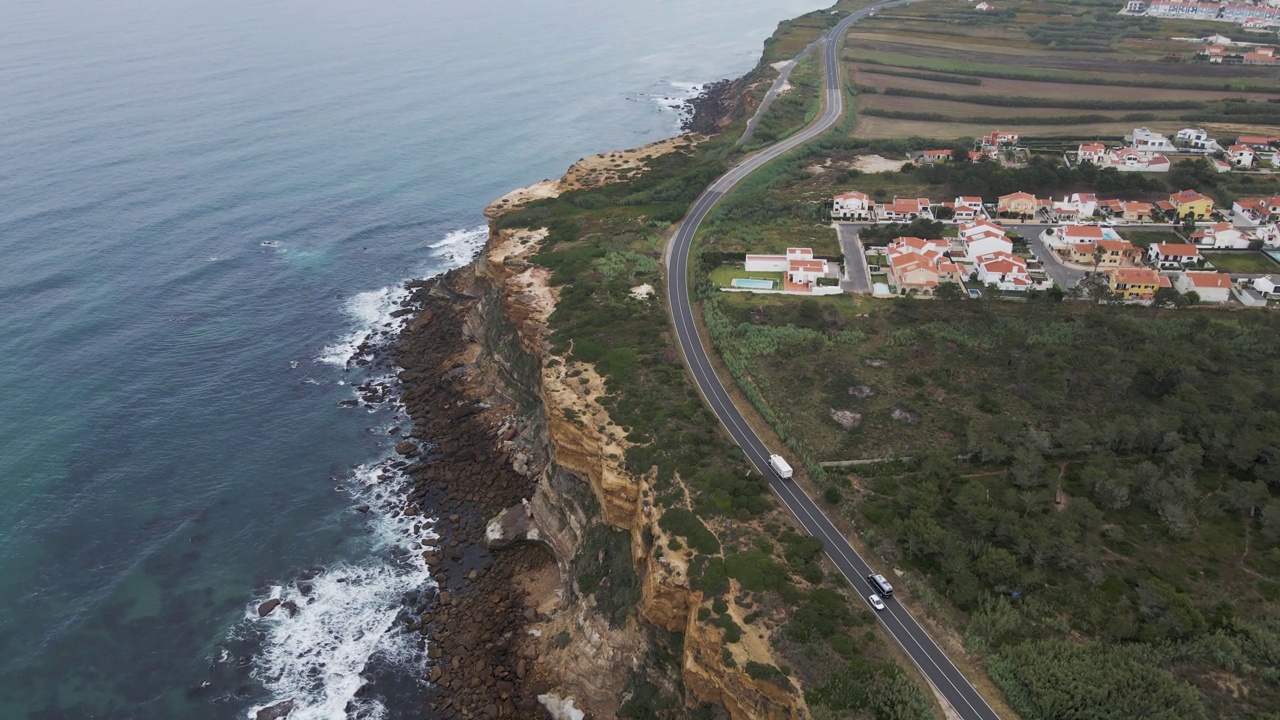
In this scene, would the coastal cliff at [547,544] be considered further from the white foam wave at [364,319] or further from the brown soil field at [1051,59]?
the brown soil field at [1051,59]

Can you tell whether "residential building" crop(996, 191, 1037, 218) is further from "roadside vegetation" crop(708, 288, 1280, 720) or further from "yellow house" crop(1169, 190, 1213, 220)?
"roadside vegetation" crop(708, 288, 1280, 720)

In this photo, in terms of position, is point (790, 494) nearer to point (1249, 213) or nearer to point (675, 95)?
point (1249, 213)

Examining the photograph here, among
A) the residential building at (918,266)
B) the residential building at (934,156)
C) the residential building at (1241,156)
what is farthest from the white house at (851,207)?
the residential building at (1241,156)

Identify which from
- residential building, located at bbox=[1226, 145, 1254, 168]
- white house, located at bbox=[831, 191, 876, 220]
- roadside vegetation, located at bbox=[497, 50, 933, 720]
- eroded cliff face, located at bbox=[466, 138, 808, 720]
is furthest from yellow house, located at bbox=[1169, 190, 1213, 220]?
eroded cliff face, located at bbox=[466, 138, 808, 720]

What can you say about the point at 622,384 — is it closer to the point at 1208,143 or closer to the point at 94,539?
the point at 94,539

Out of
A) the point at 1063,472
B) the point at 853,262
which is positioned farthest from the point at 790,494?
the point at 853,262

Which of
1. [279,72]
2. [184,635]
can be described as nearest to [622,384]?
[184,635]
